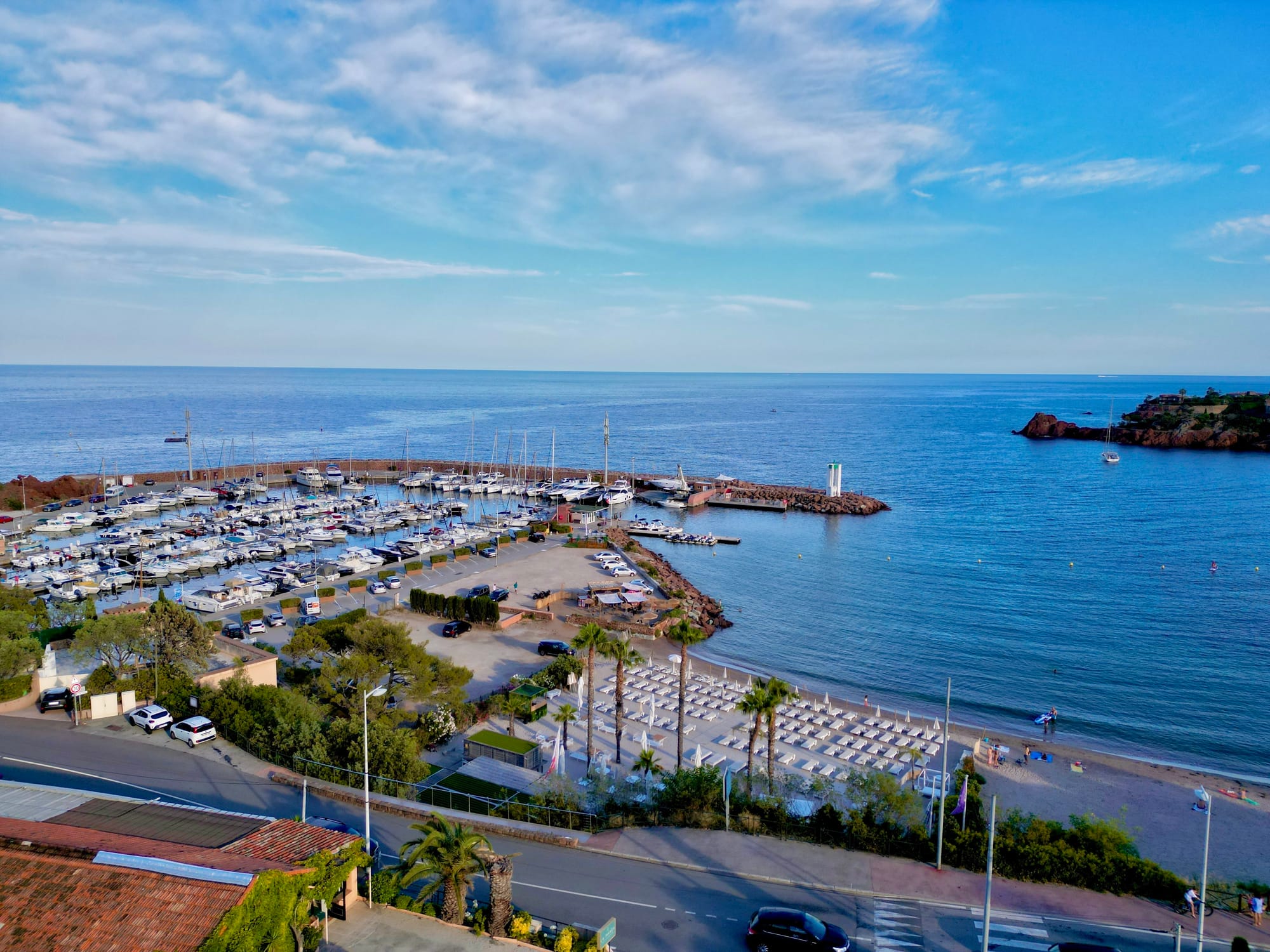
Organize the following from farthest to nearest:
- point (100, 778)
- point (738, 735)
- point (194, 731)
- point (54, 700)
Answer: point (738, 735)
point (54, 700)
point (194, 731)
point (100, 778)

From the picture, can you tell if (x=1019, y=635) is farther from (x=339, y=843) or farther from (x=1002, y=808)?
(x=339, y=843)

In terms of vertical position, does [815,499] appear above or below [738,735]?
above

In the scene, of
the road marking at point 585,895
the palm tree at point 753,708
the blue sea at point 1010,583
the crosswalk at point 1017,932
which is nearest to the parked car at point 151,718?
the road marking at point 585,895

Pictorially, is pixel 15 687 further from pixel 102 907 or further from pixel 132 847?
pixel 102 907

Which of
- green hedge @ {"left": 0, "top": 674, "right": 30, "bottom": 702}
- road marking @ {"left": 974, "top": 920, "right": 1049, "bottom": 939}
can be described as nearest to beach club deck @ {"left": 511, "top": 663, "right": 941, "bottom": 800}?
road marking @ {"left": 974, "top": 920, "right": 1049, "bottom": 939}

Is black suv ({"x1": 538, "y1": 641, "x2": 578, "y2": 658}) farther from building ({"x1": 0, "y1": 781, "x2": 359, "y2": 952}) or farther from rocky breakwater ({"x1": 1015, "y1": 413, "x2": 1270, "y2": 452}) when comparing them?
rocky breakwater ({"x1": 1015, "y1": 413, "x2": 1270, "y2": 452})

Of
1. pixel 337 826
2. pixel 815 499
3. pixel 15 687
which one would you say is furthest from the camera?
pixel 815 499

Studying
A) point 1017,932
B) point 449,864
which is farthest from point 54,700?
point 1017,932
